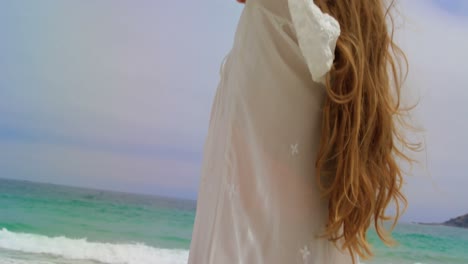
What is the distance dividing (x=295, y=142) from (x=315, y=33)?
185 millimetres

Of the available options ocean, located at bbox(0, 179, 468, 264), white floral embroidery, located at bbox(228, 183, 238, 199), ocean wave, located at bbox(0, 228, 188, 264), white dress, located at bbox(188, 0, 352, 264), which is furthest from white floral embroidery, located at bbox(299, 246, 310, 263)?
ocean wave, located at bbox(0, 228, 188, 264)

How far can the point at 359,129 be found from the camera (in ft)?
3.19

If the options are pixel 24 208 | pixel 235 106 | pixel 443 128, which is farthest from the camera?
pixel 24 208

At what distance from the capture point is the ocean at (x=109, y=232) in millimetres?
6113

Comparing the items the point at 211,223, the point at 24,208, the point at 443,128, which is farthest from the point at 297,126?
the point at 24,208

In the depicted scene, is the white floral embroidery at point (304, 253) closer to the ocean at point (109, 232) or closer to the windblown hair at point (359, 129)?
the windblown hair at point (359, 129)

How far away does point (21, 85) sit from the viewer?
10.3 m

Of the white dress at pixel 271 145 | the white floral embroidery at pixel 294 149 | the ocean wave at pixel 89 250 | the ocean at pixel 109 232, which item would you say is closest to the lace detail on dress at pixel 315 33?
the white dress at pixel 271 145

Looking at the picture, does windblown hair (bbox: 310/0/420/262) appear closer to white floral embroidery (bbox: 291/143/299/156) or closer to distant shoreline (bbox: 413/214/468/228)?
white floral embroidery (bbox: 291/143/299/156)

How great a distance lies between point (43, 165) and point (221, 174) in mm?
10009

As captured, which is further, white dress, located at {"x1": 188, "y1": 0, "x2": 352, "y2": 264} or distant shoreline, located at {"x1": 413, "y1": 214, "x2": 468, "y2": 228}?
distant shoreline, located at {"x1": 413, "y1": 214, "x2": 468, "y2": 228}

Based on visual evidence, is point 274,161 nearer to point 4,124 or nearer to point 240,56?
point 240,56

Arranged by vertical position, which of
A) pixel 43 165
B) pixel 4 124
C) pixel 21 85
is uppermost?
pixel 21 85

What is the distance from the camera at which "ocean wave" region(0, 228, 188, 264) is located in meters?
5.92
